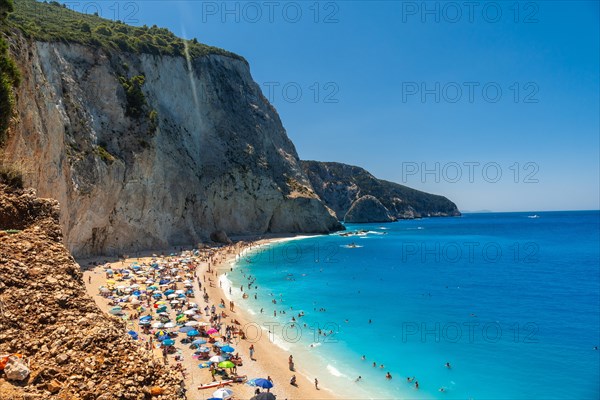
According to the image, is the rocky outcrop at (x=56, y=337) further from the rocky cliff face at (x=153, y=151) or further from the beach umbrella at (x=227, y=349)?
the beach umbrella at (x=227, y=349)

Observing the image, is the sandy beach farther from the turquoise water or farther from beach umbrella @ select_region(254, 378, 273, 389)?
the turquoise water

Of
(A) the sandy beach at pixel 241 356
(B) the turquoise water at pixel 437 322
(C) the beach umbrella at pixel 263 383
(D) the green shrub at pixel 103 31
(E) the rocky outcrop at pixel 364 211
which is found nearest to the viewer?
(C) the beach umbrella at pixel 263 383

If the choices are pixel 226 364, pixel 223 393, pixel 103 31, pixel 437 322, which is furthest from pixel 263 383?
pixel 103 31

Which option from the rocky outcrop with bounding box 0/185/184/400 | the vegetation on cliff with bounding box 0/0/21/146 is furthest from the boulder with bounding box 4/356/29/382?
the vegetation on cliff with bounding box 0/0/21/146

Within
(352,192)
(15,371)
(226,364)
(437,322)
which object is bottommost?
(437,322)

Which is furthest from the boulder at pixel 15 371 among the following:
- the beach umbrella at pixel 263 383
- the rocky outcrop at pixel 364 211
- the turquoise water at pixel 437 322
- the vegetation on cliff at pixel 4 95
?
the rocky outcrop at pixel 364 211

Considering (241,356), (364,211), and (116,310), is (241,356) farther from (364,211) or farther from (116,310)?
(364,211)

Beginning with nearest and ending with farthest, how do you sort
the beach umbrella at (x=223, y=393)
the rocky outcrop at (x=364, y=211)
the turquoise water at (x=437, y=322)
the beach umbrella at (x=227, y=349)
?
the beach umbrella at (x=223, y=393) → the turquoise water at (x=437, y=322) → the beach umbrella at (x=227, y=349) → the rocky outcrop at (x=364, y=211)
